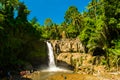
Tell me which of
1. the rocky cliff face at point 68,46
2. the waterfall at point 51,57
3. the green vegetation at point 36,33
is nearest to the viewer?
the green vegetation at point 36,33

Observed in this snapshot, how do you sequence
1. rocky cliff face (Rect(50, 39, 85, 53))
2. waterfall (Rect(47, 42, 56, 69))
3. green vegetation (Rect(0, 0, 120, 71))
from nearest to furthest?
green vegetation (Rect(0, 0, 120, 71)) < waterfall (Rect(47, 42, 56, 69)) < rocky cliff face (Rect(50, 39, 85, 53))

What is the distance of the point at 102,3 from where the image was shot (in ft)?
Answer: 156

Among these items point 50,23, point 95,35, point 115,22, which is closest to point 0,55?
point 95,35

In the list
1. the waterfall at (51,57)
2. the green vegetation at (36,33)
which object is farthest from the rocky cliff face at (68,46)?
the green vegetation at (36,33)

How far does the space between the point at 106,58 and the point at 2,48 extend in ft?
70.0

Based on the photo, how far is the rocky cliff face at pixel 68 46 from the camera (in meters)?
53.3

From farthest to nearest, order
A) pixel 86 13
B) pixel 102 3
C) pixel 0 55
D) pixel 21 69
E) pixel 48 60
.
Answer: pixel 86 13
pixel 48 60
pixel 102 3
pixel 21 69
pixel 0 55

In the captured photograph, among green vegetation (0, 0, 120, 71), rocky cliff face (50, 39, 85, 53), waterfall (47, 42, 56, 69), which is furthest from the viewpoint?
rocky cliff face (50, 39, 85, 53)

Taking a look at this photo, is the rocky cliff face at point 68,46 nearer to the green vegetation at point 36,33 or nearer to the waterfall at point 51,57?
the waterfall at point 51,57

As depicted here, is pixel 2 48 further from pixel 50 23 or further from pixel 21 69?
pixel 50 23

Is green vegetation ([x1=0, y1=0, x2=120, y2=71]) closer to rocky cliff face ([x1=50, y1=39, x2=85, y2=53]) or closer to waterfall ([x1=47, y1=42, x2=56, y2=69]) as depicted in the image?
rocky cliff face ([x1=50, y1=39, x2=85, y2=53])

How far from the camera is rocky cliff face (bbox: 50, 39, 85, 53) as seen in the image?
175 ft

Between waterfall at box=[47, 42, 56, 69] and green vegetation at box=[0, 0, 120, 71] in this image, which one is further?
waterfall at box=[47, 42, 56, 69]

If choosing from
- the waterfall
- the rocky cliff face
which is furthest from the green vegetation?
the waterfall
